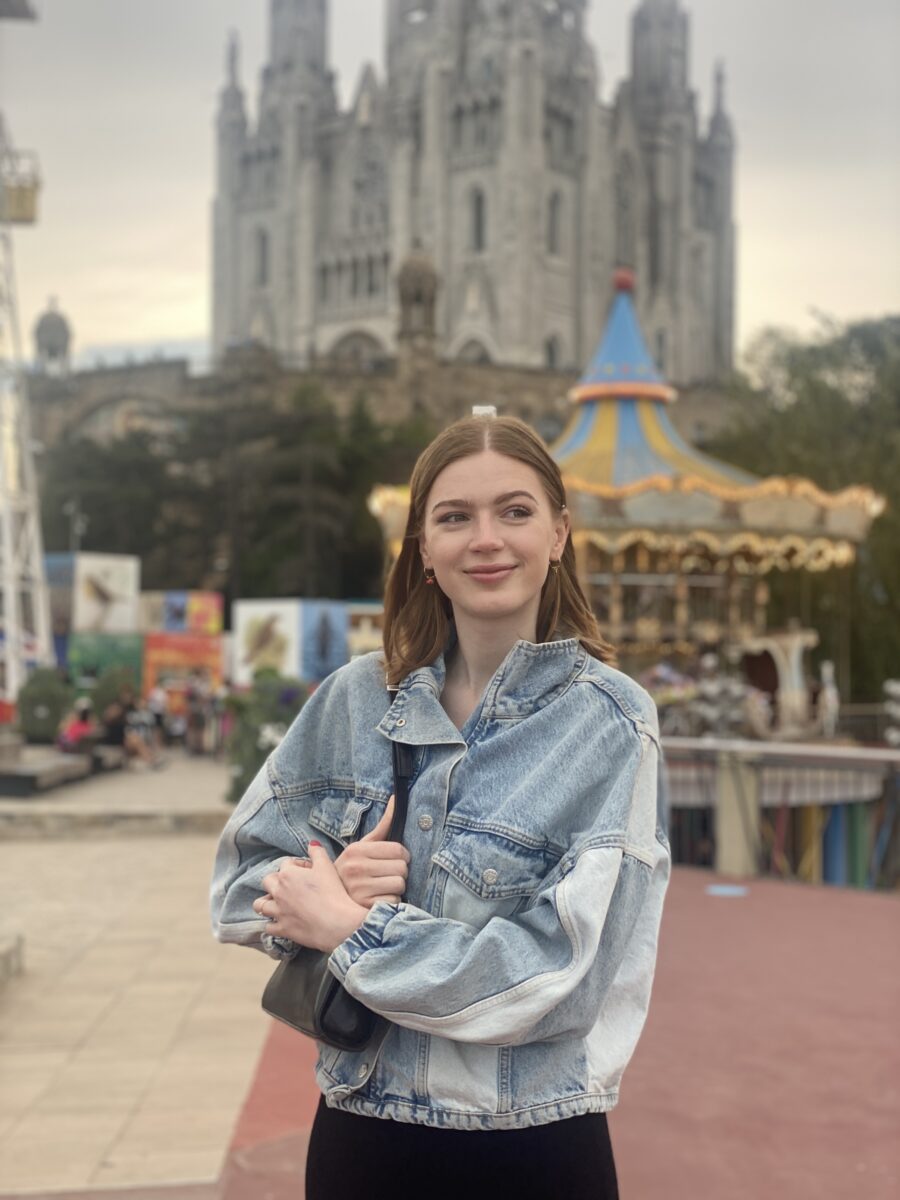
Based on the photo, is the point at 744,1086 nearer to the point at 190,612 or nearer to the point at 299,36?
the point at 190,612

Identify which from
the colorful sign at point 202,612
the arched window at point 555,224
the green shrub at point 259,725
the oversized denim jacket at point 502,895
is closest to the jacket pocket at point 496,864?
the oversized denim jacket at point 502,895

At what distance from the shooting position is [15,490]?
91.5ft

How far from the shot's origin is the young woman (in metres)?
1.84

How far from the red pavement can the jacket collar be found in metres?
3.03

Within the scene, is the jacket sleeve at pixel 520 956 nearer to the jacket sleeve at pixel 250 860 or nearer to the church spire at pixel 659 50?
the jacket sleeve at pixel 250 860

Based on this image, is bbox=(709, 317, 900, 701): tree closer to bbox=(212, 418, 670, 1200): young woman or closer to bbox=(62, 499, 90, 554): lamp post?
bbox=(62, 499, 90, 554): lamp post

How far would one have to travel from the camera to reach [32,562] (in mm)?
27906

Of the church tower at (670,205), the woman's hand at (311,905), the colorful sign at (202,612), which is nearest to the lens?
the woman's hand at (311,905)

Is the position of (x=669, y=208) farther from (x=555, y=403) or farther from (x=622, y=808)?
(x=622, y=808)

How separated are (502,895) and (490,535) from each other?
0.48m

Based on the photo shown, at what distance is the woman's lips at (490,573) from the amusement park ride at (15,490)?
23054 millimetres

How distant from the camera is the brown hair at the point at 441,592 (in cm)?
209

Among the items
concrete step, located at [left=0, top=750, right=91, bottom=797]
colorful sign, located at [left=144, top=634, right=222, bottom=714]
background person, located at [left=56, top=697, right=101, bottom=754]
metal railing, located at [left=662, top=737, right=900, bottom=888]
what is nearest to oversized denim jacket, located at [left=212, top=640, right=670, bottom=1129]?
metal railing, located at [left=662, top=737, right=900, bottom=888]

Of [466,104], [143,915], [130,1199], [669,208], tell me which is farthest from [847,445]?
[669,208]
